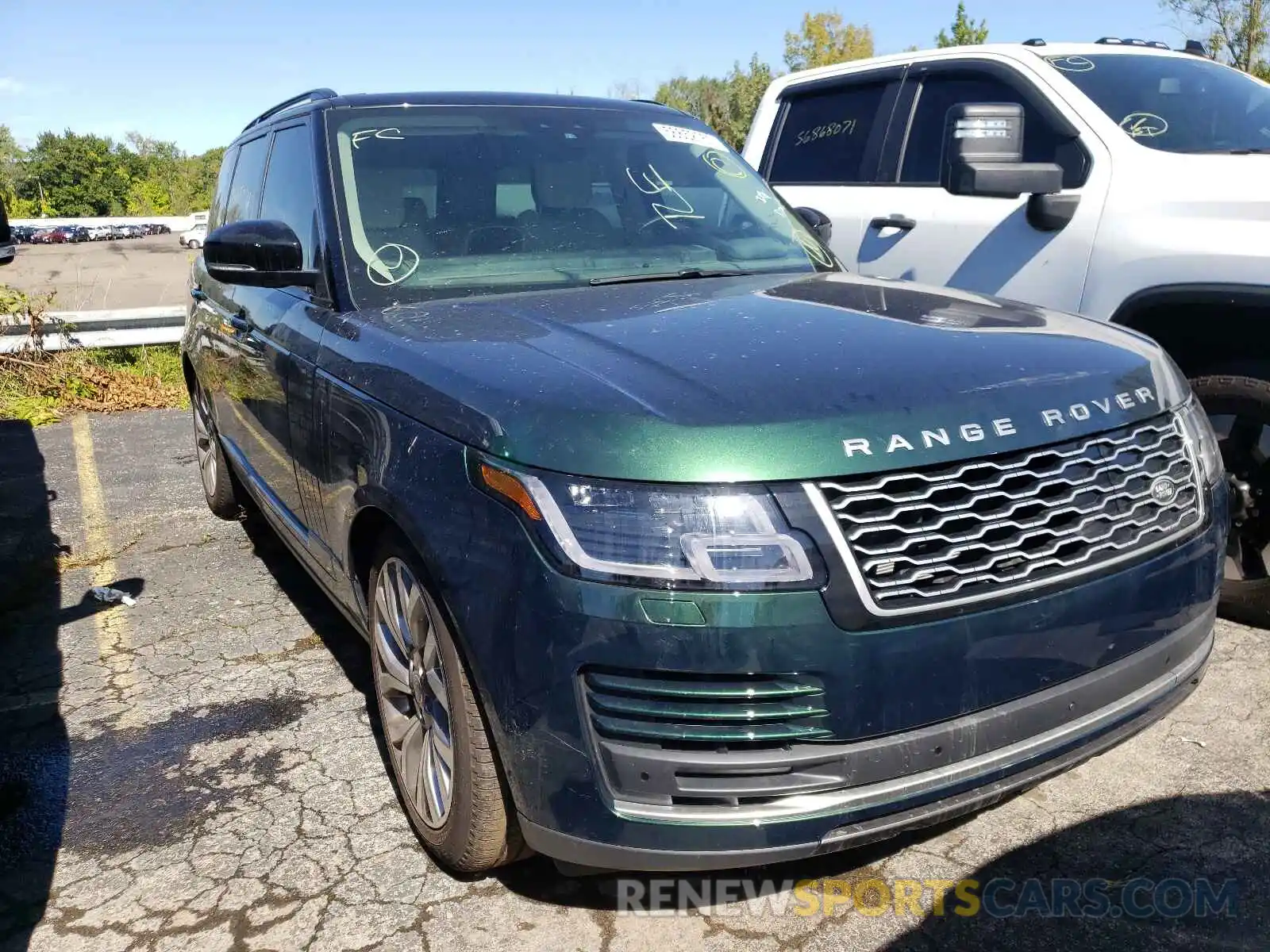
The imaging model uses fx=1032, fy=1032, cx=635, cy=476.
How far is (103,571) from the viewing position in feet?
16.3

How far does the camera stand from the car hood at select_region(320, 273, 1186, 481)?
191cm

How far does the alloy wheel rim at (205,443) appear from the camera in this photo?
528cm

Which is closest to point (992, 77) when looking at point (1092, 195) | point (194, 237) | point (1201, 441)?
point (1092, 195)

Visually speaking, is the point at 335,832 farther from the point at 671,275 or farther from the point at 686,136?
the point at 686,136

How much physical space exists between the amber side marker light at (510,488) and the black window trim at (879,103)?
3.78 m

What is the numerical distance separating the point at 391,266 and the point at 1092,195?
2.78 meters

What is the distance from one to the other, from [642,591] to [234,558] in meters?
3.81

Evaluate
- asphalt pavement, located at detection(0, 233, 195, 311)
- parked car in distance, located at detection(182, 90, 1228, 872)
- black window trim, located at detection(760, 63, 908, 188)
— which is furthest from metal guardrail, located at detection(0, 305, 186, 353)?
parked car in distance, located at detection(182, 90, 1228, 872)

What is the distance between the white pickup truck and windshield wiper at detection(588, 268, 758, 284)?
111 cm

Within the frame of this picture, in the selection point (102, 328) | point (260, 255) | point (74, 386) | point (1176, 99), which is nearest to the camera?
point (260, 255)

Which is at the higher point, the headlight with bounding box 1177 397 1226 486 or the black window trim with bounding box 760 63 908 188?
the black window trim with bounding box 760 63 908 188

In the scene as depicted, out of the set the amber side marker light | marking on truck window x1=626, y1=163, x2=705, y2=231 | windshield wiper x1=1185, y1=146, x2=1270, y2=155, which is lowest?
the amber side marker light

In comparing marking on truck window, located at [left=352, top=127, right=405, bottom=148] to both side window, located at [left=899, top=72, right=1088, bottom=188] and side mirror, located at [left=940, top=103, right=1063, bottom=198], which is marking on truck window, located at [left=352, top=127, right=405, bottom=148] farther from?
side window, located at [left=899, top=72, right=1088, bottom=188]

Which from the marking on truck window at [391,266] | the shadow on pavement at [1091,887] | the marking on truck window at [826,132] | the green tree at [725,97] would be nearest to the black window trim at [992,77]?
the marking on truck window at [826,132]
